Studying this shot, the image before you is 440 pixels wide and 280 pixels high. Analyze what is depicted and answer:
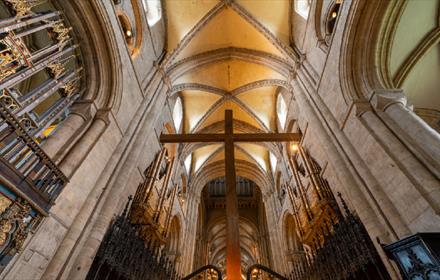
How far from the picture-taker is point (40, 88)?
Result: 4660 mm

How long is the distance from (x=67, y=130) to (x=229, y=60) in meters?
8.48

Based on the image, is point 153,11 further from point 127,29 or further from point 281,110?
point 281,110

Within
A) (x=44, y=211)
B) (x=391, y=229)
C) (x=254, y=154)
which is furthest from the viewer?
(x=254, y=154)

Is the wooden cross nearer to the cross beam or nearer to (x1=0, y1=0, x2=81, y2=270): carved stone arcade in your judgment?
the cross beam

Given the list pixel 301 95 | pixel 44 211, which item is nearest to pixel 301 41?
pixel 301 95

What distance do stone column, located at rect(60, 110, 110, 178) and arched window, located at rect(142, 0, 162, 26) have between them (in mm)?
5104

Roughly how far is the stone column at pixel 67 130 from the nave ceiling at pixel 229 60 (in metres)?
4.60

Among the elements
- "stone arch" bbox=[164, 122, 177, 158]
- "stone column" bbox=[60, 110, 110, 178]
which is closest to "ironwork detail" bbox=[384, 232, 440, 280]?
"stone column" bbox=[60, 110, 110, 178]

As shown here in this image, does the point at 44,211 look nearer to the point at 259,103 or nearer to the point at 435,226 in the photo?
the point at 435,226

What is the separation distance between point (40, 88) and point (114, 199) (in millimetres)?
2777

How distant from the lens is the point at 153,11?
9383mm

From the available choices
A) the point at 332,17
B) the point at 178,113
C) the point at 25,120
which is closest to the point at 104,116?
the point at 25,120

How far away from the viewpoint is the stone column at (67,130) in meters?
4.29

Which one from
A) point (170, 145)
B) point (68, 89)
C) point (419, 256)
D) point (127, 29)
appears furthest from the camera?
point (170, 145)
